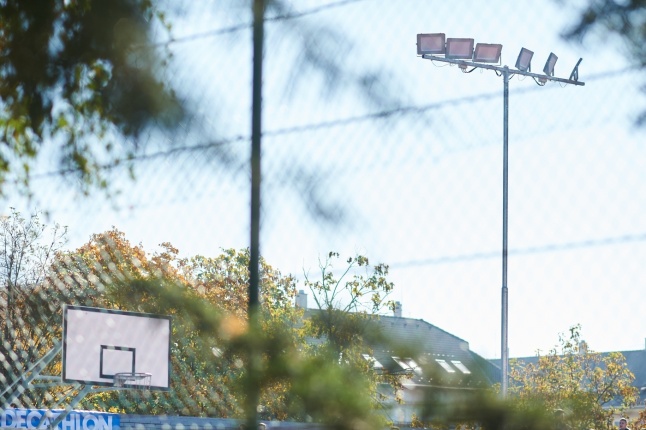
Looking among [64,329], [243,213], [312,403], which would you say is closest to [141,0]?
[243,213]

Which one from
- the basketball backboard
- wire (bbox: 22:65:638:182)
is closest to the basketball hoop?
the basketball backboard

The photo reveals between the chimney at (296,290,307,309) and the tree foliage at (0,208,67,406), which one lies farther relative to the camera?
the tree foliage at (0,208,67,406)

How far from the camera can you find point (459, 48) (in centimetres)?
142

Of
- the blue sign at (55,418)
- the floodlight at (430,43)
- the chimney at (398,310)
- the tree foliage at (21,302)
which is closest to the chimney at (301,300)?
the chimney at (398,310)

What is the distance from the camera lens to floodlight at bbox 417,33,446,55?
1388 millimetres

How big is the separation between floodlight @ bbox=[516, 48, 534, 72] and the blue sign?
6996mm

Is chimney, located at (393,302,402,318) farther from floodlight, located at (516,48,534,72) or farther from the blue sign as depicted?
the blue sign

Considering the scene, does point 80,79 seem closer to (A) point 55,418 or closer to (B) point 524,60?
(B) point 524,60

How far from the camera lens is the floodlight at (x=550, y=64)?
4.03 ft

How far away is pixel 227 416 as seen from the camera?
5.12ft

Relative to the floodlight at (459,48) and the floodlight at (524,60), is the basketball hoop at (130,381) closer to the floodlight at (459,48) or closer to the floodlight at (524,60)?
the floodlight at (459,48)

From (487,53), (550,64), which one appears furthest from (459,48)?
(550,64)

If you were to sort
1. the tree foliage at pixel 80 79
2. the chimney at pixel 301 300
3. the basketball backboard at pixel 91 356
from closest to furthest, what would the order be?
the chimney at pixel 301 300
the tree foliage at pixel 80 79
the basketball backboard at pixel 91 356

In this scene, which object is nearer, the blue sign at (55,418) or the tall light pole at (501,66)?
the tall light pole at (501,66)
